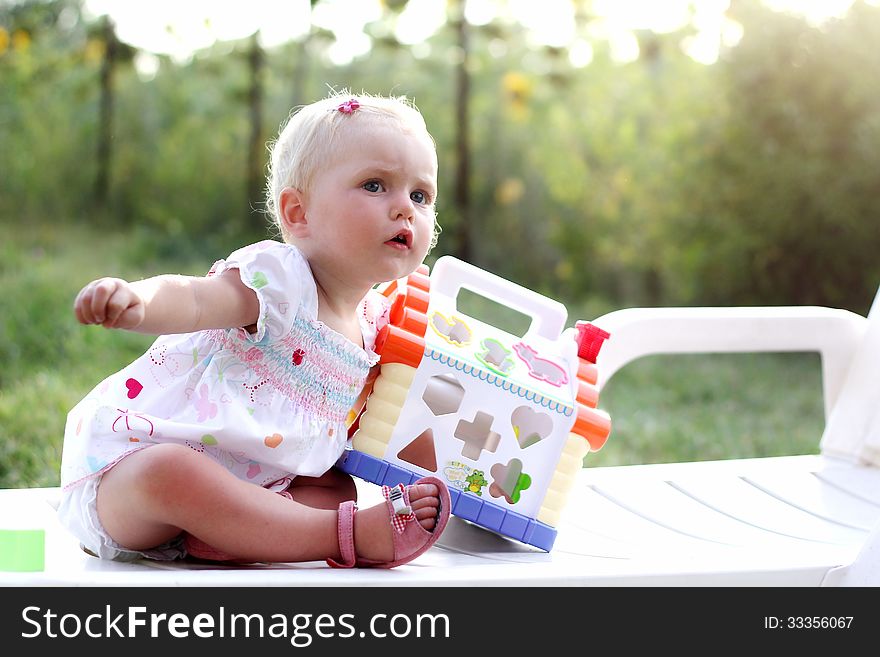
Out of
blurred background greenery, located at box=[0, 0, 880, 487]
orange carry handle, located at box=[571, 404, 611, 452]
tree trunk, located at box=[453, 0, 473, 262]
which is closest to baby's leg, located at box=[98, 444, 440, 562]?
orange carry handle, located at box=[571, 404, 611, 452]

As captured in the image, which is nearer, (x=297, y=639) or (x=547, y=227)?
(x=297, y=639)

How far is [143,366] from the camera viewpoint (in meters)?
1.11

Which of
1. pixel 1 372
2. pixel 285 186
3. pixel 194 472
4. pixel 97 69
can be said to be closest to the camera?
pixel 194 472

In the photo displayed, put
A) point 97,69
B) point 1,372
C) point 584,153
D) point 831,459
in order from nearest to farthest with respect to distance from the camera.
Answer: point 831,459, point 1,372, point 97,69, point 584,153

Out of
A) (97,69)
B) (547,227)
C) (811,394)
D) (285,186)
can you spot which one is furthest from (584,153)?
(285,186)

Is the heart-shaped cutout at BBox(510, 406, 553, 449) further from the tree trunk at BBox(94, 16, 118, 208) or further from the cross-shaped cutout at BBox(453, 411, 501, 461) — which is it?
the tree trunk at BBox(94, 16, 118, 208)

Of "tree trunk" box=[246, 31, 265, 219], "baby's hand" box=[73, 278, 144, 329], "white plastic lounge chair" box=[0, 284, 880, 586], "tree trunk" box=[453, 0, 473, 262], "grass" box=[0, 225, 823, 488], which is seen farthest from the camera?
"tree trunk" box=[453, 0, 473, 262]

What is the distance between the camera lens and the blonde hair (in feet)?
3.71

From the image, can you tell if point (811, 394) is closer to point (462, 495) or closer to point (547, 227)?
point (547, 227)

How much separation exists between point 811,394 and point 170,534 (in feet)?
9.13

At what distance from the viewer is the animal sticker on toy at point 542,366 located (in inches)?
49.2

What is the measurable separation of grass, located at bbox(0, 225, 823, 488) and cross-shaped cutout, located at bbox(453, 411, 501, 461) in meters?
0.96

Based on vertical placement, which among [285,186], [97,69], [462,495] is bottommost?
[462,495]

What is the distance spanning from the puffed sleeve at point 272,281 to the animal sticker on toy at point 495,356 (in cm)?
23
